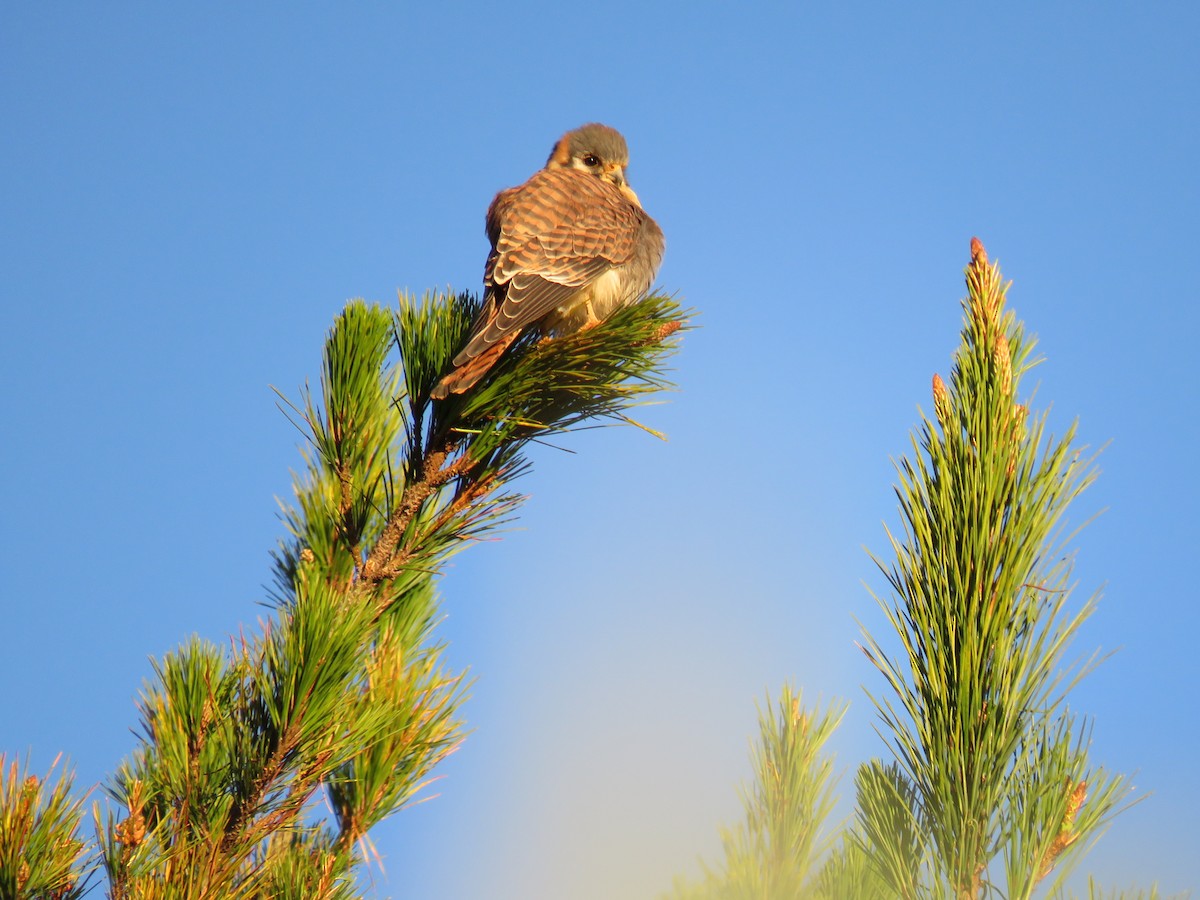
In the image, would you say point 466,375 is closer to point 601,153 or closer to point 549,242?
point 549,242

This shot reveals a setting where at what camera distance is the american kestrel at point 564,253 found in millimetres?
3457

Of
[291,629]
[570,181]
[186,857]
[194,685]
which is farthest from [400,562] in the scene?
[570,181]

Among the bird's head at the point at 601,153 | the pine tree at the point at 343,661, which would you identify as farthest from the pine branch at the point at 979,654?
the bird's head at the point at 601,153

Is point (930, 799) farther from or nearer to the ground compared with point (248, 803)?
nearer to the ground

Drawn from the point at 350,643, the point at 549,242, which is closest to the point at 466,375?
the point at 350,643

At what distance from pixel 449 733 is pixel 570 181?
3149mm

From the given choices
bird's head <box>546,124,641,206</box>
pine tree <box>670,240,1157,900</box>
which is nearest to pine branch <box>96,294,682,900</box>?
pine tree <box>670,240,1157,900</box>

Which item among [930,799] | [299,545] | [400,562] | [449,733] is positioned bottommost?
[930,799]

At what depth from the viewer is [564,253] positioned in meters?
4.05

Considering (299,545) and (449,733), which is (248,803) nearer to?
(449,733)

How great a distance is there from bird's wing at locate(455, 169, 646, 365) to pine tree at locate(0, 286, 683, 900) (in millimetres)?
278

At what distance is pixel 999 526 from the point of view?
1.68 metres

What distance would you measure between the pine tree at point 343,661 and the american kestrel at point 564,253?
1.03 feet

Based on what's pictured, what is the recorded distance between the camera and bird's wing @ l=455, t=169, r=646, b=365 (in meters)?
3.31
